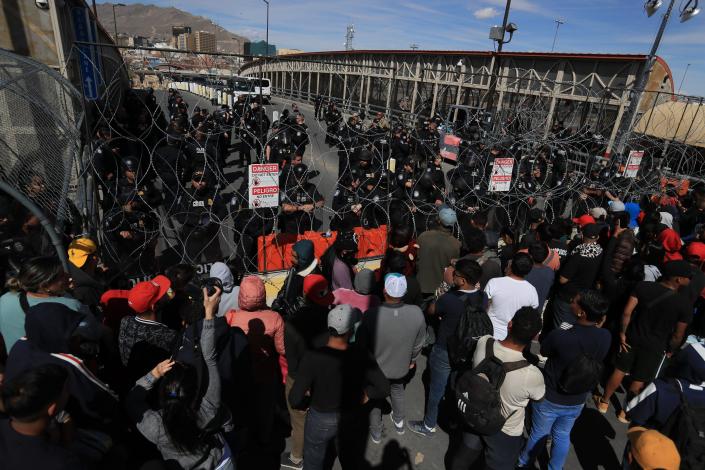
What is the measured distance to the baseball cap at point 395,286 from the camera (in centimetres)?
297

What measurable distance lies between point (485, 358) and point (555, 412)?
0.88 m

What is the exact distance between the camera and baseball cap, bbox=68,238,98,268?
3.78 m

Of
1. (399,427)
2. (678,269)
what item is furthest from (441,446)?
(678,269)

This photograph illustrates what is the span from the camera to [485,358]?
262 cm

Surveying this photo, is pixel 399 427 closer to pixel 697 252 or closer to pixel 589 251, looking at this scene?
pixel 589 251

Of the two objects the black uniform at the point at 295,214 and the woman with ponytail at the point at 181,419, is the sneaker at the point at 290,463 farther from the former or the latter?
the black uniform at the point at 295,214

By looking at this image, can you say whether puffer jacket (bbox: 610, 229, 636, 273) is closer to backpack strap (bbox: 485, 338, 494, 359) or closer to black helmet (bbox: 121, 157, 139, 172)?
backpack strap (bbox: 485, 338, 494, 359)

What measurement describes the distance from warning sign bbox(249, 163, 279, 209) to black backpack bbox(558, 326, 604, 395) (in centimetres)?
380

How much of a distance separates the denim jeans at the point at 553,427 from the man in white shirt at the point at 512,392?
382 mm

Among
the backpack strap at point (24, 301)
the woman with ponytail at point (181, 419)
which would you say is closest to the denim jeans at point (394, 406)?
the woman with ponytail at point (181, 419)

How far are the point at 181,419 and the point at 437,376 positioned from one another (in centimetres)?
224

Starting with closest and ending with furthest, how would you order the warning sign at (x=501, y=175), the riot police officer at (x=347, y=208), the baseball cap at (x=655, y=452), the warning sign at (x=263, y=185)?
1. the baseball cap at (x=655, y=452)
2. the warning sign at (x=263, y=185)
3. the riot police officer at (x=347, y=208)
4. the warning sign at (x=501, y=175)

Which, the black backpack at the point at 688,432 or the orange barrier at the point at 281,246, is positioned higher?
the black backpack at the point at 688,432

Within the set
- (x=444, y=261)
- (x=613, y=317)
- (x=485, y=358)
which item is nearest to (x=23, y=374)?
(x=485, y=358)
